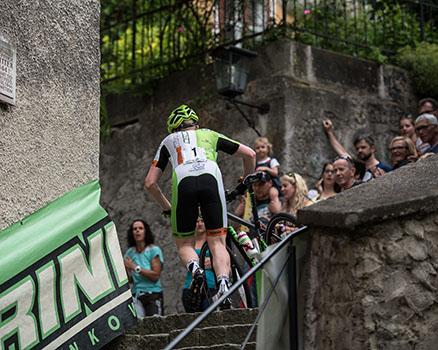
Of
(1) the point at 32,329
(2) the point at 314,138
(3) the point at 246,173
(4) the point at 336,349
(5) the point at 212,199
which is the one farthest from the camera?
(2) the point at 314,138

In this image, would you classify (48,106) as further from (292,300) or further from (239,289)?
(292,300)

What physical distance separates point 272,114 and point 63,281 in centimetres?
548

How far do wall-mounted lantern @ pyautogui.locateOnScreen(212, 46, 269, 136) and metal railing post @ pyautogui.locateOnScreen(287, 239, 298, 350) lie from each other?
21.0 ft

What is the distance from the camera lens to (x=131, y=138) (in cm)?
1302

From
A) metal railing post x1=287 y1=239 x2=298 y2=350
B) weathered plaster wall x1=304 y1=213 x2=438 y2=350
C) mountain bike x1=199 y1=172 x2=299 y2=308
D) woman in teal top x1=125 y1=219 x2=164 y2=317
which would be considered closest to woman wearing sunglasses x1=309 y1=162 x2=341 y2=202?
mountain bike x1=199 y1=172 x2=299 y2=308

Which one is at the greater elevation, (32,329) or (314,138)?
(314,138)

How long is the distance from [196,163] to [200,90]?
471 cm

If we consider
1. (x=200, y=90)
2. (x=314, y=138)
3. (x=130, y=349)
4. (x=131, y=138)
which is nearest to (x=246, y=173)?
(x=130, y=349)

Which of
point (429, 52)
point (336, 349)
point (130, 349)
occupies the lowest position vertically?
point (130, 349)

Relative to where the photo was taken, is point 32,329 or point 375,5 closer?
point 32,329

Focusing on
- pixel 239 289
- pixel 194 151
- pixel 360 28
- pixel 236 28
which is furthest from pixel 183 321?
pixel 360 28

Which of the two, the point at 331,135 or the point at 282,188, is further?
the point at 331,135

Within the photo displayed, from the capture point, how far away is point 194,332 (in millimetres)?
6410

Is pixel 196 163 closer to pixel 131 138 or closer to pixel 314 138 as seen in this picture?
pixel 314 138
